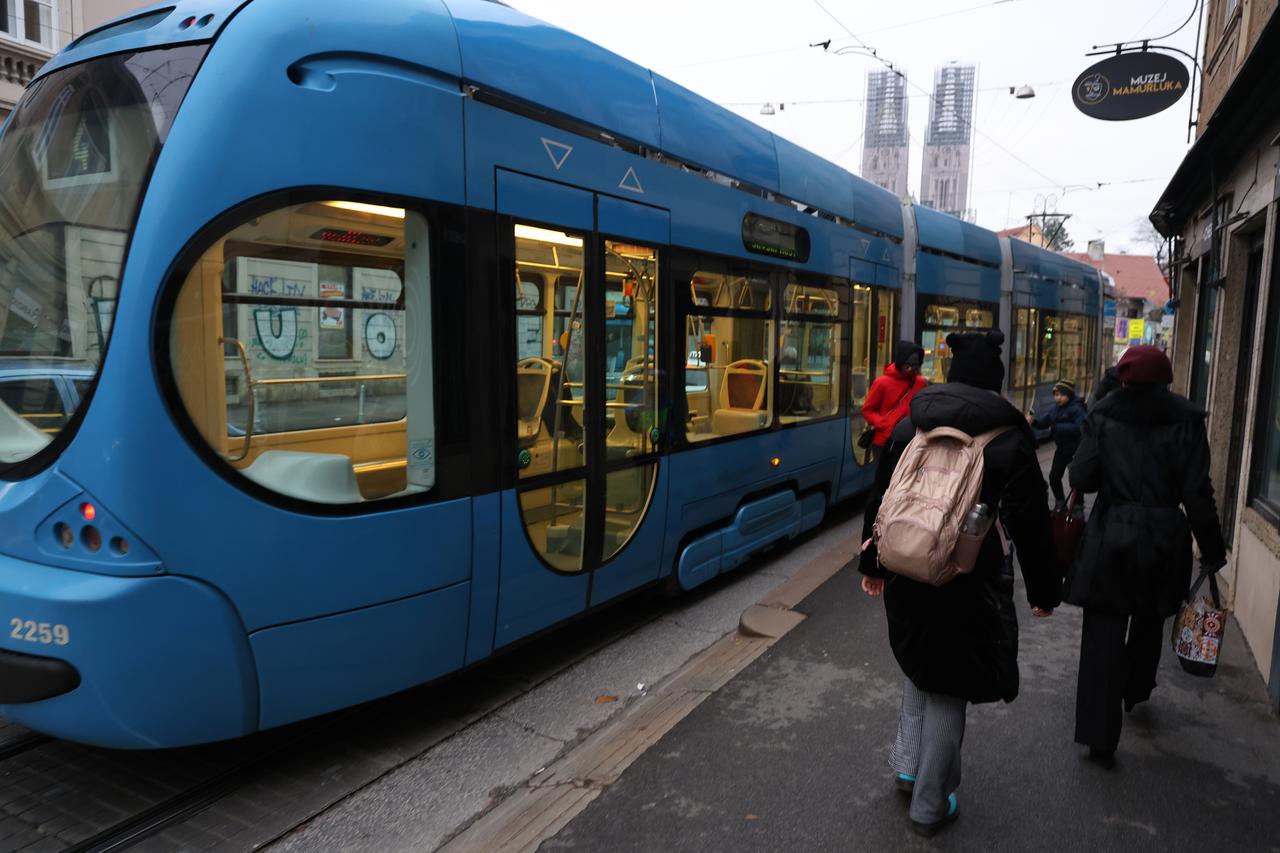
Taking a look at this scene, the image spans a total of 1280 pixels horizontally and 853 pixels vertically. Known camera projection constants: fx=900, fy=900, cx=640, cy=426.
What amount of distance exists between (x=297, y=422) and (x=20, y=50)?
1448 cm

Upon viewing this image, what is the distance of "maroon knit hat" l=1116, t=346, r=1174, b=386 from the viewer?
11.1 feet

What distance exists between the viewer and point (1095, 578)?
346 cm

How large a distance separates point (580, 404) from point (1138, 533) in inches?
97.3

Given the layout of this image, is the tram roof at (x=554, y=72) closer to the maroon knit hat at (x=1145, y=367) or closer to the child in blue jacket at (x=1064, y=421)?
the maroon knit hat at (x=1145, y=367)

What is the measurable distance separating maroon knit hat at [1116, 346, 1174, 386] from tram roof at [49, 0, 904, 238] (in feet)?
8.61

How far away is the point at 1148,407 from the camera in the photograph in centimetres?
346

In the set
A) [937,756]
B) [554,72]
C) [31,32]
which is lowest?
[937,756]

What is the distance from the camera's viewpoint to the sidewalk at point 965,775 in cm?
296

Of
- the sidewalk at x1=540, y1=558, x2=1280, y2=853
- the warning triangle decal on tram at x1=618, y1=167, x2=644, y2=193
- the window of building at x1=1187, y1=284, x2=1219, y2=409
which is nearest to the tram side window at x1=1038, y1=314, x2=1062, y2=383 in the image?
the window of building at x1=1187, y1=284, x2=1219, y2=409

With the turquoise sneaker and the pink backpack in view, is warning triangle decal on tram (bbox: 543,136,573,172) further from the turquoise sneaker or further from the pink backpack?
the turquoise sneaker

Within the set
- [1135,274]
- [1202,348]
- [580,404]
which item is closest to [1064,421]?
[1202,348]

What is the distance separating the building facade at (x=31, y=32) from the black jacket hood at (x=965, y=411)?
15.3 meters

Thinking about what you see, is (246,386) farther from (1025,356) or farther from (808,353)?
(1025,356)

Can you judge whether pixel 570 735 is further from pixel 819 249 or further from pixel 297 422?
pixel 819 249
